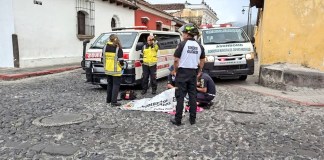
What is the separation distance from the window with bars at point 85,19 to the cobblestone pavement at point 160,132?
10.2 metres

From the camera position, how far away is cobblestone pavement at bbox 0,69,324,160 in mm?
4344

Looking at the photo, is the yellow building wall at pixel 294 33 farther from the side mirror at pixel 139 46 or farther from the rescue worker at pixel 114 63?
the rescue worker at pixel 114 63

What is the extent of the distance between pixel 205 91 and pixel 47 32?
34.6 ft

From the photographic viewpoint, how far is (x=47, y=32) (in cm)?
1492

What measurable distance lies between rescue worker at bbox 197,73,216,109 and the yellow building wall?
15.7 feet

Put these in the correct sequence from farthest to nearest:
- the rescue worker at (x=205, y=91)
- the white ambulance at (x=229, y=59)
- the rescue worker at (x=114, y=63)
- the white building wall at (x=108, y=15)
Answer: the white building wall at (x=108, y=15) < the white ambulance at (x=229, y=59) < the rescue worker at (x=114, y=63) < the rescue worker at (x=205, y=91)

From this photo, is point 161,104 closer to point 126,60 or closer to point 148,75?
point 148,75

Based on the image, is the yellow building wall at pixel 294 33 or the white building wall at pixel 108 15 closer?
the yellow building wall at pixel 294 33

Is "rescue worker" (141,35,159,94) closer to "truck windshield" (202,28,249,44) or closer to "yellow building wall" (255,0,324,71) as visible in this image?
"truck windshield" (202,28,249,44)

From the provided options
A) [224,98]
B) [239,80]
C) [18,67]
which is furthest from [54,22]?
[224,98]

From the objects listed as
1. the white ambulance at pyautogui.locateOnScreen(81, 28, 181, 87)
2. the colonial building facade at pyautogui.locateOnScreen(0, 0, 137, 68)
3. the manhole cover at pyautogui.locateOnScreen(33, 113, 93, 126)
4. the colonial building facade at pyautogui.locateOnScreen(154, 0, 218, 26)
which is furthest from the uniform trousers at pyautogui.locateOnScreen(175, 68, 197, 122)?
the colonial building facade at pyautogui.locateOnScreen(154, 0, 218, 26)

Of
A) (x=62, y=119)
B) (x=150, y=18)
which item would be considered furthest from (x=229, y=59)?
(x=150, y=18)

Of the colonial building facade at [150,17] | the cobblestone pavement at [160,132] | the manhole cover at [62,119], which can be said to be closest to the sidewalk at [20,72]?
the cobblestone pavement at [160,132]

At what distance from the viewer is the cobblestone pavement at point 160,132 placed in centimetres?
434
